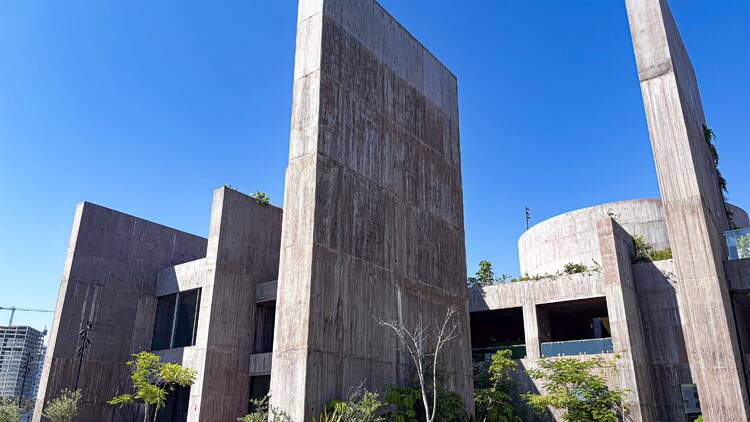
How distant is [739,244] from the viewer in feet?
60.5

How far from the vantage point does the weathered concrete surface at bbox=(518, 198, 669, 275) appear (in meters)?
28.5

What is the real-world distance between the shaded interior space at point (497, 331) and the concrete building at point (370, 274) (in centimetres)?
14

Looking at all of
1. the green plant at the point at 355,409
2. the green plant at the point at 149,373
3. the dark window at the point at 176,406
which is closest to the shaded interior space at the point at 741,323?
the green plant at the point at 355,409

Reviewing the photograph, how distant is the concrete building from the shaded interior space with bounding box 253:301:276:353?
0.11 metres

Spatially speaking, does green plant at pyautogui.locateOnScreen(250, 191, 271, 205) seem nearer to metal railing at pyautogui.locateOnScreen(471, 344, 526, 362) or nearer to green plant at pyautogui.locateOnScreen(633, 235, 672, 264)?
metal railing at pyautogui.locateOnScreen(471, 344, 526, 362)

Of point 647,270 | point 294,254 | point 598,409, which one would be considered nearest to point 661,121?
point 647,270

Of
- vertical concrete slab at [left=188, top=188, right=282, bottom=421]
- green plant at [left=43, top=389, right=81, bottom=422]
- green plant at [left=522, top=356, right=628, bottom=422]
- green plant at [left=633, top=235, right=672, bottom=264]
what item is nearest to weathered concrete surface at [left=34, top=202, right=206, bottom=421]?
green plant at [left=43, top=389, right=81, bottom=422]

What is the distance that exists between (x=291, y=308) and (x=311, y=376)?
1.68 metres

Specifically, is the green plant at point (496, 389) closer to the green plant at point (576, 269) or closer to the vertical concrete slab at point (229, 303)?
the green plant at point (576, 269)

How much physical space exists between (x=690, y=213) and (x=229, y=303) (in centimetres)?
1580

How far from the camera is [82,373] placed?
71.4 feet

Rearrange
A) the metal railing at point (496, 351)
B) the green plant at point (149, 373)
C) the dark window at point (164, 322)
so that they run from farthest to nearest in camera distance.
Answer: the dark window at point (164, 322) → the metal railing at point (496, 351) → the green plant at point (149, 373)

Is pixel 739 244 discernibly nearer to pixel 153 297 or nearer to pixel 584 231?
pixel 584 231

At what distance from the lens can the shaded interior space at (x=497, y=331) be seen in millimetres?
21828
